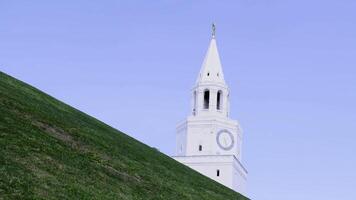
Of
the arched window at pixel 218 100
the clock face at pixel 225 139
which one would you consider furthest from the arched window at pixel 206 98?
the clock face at pixel 225 139

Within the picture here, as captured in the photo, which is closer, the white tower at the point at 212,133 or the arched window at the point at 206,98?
the white tower at the point at 212,133

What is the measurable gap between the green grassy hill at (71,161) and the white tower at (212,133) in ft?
239

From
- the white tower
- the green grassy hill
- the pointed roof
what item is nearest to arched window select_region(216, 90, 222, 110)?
the white tower

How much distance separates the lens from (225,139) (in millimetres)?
114438

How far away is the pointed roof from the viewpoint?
116 meters

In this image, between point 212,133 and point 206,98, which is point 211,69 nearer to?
point 206,98

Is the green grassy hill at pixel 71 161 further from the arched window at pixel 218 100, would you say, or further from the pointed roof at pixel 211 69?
the arched window at pixel 218 100

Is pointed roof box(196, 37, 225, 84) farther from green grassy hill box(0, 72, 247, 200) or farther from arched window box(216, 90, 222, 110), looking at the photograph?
green grassy hill box(0, 72, 247, 200)

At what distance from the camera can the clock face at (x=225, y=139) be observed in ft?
374

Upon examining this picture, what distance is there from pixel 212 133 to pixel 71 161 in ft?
295

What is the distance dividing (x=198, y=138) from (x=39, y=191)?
311ft

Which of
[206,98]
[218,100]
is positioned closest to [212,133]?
[218,100]

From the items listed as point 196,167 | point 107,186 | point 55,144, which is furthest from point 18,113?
point 196,167

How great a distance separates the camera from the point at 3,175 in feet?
64.2
